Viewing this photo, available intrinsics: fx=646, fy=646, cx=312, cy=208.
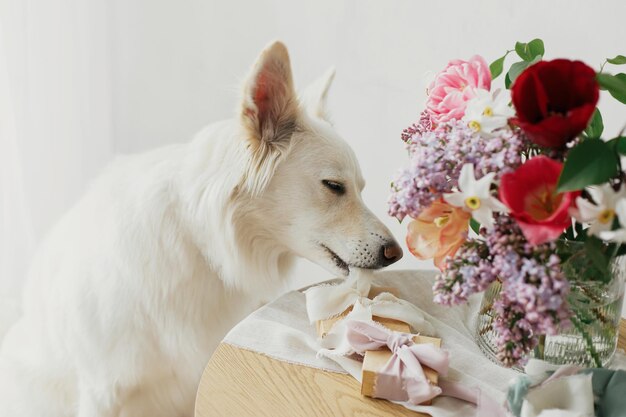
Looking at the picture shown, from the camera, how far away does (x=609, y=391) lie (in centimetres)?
77

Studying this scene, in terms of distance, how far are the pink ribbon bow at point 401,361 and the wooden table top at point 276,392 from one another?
0.07 feet

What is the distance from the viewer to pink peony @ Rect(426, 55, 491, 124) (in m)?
0.81

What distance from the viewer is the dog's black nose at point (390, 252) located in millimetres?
1085

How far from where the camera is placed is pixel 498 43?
1.68 metres

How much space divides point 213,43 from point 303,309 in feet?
3.70

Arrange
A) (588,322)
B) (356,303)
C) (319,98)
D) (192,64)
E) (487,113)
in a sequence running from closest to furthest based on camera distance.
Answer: (487,113)
(588,322)
(356,303)
(319,98)
(192,64)

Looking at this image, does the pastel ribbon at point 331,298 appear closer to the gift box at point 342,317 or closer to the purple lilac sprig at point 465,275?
the gift box at point 342,317

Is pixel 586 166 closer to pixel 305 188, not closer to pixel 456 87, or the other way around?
pixel 456 87

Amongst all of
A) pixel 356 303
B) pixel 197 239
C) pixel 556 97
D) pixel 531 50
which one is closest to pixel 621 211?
pixel 556 97

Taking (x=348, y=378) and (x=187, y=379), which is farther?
(x=187, y=379)

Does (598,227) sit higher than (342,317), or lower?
higher

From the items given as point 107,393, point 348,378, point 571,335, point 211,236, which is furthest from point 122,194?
point 571,335

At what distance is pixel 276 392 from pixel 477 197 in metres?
0.42

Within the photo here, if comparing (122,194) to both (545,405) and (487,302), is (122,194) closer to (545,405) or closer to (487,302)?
(487,302)
